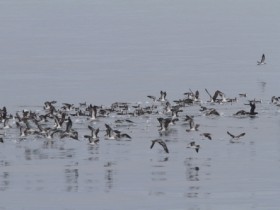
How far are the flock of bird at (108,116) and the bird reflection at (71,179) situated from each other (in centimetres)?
418

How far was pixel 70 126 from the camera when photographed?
46656 millimetres

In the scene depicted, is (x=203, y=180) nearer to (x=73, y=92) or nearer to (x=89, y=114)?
(x=89, y=114)

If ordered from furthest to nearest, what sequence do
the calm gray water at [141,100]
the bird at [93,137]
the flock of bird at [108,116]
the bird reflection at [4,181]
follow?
1. the flock of bird at [108,116]
2. the bird at [93,137]
3. the bird reflection at [4,181]
4. the calm gray water at [141,100]

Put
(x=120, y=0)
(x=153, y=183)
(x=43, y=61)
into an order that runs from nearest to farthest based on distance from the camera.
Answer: (x=153, y=183), (x=43, y=61), (x=120, y=0)

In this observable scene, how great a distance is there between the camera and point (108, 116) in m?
50.6

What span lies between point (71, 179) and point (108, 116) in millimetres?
12590

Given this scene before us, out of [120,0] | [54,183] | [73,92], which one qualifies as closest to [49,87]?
[73,92]

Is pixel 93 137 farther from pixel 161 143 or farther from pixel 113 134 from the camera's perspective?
pixel 161 143

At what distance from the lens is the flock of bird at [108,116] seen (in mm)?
45156

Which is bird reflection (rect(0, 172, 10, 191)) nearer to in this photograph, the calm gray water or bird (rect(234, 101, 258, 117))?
the calm gray water

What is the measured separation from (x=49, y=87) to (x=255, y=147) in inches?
770

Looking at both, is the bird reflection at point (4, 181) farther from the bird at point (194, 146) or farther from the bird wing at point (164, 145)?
the bird at point (194, 146)

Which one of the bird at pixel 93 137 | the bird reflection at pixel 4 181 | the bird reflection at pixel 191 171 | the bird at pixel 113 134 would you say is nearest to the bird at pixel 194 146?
the bird reflection at pixel 191 171

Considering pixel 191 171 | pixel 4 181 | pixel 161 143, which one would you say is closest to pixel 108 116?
pixel 161 143
